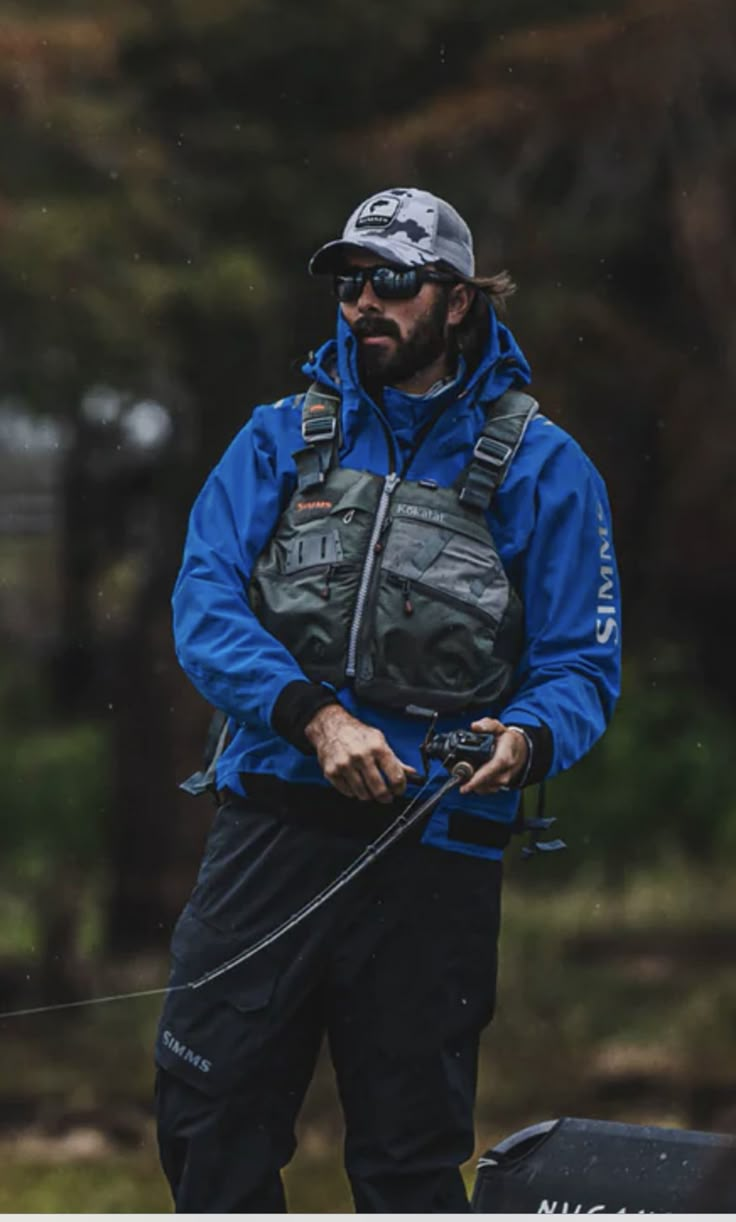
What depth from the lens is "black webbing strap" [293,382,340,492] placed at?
10.2 feet

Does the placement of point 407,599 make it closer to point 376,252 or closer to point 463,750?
point 463,750

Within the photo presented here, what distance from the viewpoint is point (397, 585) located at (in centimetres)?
306

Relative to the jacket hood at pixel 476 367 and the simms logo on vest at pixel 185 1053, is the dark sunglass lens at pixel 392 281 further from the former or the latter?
the simms logo on vest at pixel 185 1053

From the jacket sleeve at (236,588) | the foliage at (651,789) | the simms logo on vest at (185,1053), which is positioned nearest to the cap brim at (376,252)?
the jacket sleeve at (236,588)

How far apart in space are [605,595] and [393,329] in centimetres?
50

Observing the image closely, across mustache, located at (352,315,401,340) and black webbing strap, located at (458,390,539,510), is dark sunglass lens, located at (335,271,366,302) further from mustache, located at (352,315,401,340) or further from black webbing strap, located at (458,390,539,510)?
black webbing strap, located at (458,390,539,510)

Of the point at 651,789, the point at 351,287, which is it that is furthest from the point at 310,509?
the point at 651,789

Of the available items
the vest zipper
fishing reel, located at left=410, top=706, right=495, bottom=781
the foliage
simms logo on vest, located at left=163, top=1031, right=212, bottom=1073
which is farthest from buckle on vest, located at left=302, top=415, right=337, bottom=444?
the foliage

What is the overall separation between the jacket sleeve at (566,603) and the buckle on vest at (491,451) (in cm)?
7

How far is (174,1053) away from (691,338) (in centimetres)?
614

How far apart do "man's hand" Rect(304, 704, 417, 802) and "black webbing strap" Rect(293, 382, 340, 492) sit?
0.37m

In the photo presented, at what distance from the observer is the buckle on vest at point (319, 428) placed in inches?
124

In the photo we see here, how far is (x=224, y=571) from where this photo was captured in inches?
123

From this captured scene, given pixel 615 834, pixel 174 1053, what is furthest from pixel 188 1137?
Answer: pixel 615 834
